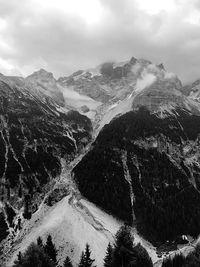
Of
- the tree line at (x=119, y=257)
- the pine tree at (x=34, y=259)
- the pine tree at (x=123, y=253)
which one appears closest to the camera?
the pine tree at (x=34, y=259)

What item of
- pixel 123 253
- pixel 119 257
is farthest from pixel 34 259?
pixel 123 253

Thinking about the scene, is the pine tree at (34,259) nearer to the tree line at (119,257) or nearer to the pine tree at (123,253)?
the tree line at (119,257)

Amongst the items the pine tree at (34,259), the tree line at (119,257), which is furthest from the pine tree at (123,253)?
the pine tree at (34,259)

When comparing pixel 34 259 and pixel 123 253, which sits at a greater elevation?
pixel 34 259

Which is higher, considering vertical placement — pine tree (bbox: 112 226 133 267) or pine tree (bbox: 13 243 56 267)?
pine tree (bbox: 13 243 56 267)

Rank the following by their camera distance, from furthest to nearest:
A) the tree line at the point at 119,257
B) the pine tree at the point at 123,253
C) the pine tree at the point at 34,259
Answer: the pine tree at the point at 123,253
the tree line at the point at 119,257
the pine tree at the point at 34,259

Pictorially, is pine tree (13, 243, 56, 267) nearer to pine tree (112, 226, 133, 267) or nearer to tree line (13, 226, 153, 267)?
tree line (13, 226, 153, 267)

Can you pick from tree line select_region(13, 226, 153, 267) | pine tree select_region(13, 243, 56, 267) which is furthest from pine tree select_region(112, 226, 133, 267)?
pine tree select_region(13, 243, 56, 267)

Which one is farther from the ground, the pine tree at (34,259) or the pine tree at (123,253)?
the pine tree at (34,259)

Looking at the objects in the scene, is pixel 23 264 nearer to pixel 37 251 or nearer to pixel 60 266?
pixel 37 251

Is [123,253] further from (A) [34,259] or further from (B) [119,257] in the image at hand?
(A) [34,259]

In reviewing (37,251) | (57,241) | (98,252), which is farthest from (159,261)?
(37,251)
